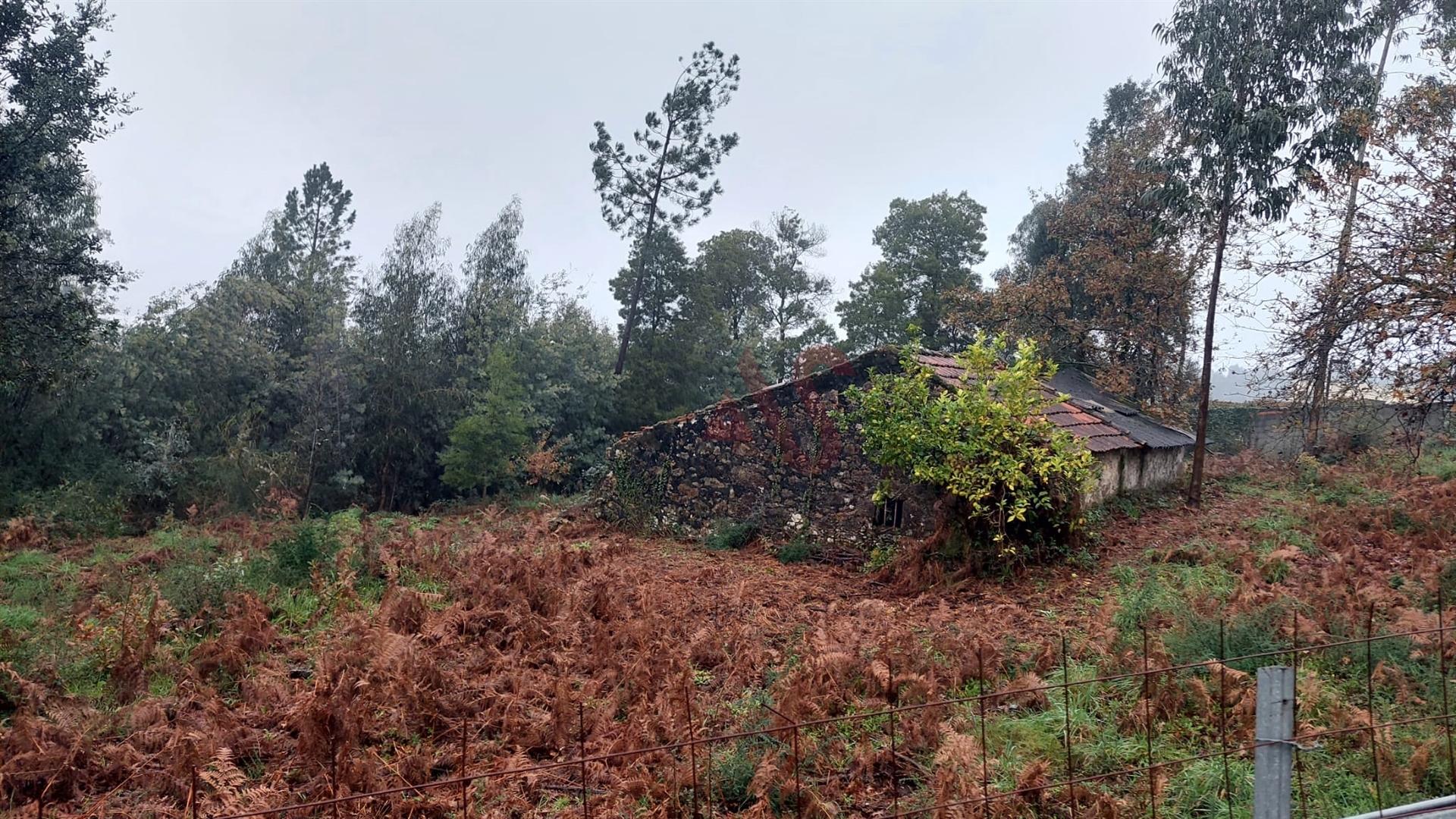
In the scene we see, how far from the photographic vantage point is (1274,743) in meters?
2.34

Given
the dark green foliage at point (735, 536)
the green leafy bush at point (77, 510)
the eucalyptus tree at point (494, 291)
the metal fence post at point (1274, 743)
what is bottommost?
the green leafy bush at point (77, 510)

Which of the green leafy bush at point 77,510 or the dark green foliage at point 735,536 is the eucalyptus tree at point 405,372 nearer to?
the green leafy bush at point 77,510

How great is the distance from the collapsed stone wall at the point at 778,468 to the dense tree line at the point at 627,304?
2.44 meters

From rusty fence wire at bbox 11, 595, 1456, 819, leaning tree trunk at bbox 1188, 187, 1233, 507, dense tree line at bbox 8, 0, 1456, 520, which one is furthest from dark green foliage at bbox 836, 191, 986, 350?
rusty fence wire at bbox 11, 595, 1456, 819

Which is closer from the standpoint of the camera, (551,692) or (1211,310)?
(551,692)

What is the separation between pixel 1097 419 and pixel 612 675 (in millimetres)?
10765

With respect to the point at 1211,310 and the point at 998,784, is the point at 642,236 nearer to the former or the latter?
the point at 1211,310

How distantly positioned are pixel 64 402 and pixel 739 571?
17.2 metres

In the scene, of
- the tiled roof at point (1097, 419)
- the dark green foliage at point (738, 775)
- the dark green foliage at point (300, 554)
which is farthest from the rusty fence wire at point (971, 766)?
the tiled roof at point (1097, 419)

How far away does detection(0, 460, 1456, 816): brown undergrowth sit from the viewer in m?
4.35

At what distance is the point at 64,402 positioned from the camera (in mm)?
18375

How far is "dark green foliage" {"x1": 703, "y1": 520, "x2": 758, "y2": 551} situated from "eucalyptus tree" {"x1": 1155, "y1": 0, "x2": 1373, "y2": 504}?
331 inches

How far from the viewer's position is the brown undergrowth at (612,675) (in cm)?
435

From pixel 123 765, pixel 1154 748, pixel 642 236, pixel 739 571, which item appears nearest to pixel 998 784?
pixel 1154 748
